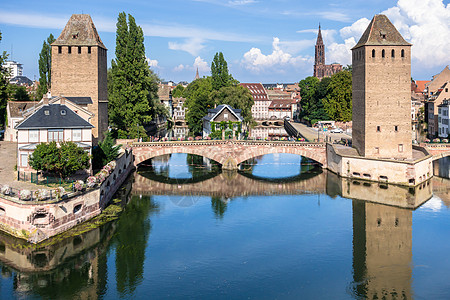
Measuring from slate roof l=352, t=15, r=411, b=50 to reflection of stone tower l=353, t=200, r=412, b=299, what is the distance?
1788cm

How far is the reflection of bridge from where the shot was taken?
46750 millimetres

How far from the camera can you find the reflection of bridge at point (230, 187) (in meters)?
46.8

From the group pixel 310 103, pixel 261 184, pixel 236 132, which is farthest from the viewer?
pixel 310 103

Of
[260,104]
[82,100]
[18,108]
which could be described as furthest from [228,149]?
[260,104]

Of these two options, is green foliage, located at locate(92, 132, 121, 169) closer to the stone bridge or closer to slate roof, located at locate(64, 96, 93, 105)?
slate roof, located at locate(64, 96, 93, 105)

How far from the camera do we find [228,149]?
56.8 meters

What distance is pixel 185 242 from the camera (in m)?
31.4

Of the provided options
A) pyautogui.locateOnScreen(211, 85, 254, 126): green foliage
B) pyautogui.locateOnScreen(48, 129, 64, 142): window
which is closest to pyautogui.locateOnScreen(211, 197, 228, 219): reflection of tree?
pyautogui.locateOnScreen(48, 129, 64, 142): window

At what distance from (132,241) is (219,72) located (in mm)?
66163

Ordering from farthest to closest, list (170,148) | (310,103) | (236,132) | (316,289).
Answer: (310,103) → (236,132) → (170,148) → (316,289)

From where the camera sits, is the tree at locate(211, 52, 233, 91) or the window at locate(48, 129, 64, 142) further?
the tree at locate(211, 52, 233, 91)

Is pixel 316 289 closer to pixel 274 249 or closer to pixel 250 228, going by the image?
pixel 274 249

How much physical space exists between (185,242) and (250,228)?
5.49m

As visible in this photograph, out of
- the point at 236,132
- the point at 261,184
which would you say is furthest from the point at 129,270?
the point at 236,132
